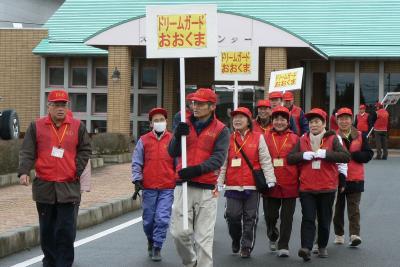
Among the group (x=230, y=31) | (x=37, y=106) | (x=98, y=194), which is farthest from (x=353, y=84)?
(x=98, y=194)

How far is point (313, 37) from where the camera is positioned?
2947 centimetres

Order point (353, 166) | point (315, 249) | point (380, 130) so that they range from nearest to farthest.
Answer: point (315, 249)
point (353, 166)
point (380, 130)

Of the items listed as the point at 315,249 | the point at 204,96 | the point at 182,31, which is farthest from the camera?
the point at 315,249

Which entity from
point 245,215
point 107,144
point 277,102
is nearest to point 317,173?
point 245,215

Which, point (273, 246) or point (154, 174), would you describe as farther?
point (273, 246)

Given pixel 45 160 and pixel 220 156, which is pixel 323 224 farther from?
pixel 45 160

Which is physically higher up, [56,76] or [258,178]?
[56,76]

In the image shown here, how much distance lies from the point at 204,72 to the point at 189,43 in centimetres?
2266

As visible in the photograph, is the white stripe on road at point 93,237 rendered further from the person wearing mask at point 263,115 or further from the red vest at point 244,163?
the person wearing mask at point 263,115

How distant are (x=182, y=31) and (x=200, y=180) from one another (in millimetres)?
1635

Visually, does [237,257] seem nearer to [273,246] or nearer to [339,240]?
[273,246]

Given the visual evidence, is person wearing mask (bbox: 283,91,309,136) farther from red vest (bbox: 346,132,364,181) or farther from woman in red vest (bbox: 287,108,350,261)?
woman in red vest (bbox: 287,108,350,261)

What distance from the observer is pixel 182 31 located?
8.30 m

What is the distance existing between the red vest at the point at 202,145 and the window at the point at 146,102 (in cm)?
2364
